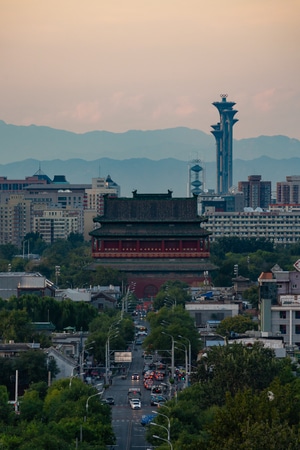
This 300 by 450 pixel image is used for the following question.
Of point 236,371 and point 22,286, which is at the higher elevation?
point 22,286

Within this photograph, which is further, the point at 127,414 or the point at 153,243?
the point at 153,243

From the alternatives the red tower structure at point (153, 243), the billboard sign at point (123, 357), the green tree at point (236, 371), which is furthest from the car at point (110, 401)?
the red tower structure at point (153, 243)

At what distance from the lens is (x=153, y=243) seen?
563 ft

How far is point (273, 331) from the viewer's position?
105438 millimetres

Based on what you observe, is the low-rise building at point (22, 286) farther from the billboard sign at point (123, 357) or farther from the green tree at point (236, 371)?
the green tree at point (236, 371)

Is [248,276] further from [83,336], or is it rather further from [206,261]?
[83,336]

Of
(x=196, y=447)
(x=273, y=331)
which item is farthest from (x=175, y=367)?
(x=196, y=447)

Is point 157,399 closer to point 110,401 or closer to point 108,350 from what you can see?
point 110,401

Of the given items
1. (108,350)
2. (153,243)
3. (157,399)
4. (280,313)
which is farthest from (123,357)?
(153,243)

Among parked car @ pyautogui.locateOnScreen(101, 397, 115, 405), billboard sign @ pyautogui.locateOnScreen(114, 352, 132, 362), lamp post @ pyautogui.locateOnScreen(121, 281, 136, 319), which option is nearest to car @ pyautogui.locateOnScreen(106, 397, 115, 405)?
parked car @ pyautogui.locateOnScreen(101, 397, 115, 405)

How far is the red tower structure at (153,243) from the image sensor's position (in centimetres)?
16838

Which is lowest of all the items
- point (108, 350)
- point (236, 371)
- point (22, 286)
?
point (108, 350)

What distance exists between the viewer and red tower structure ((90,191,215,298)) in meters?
168

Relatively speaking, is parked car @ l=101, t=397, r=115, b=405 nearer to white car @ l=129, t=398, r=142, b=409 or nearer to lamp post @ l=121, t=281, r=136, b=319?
white car @ l=129, t=398, r=142, b=409
